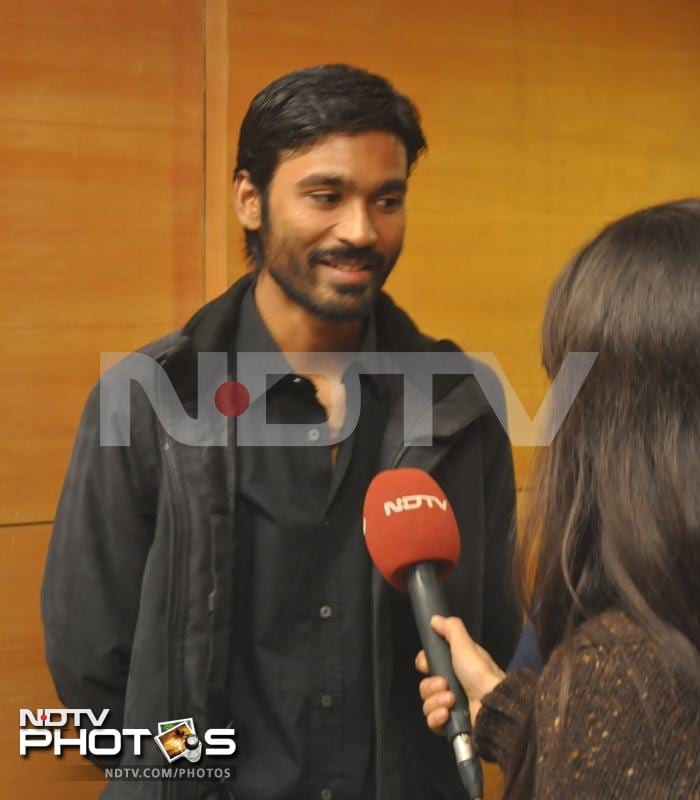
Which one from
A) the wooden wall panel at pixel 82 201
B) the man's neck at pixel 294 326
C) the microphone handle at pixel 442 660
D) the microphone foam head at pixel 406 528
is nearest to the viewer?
the microphone handle at pixel 442 660

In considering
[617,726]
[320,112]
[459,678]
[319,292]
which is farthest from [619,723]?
[320,112]

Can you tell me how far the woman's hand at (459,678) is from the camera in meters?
1.19

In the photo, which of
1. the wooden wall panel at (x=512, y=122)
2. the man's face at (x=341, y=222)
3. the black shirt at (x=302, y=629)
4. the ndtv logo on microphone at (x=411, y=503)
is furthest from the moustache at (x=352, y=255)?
the wooden wall panel at (x=512, y=122)

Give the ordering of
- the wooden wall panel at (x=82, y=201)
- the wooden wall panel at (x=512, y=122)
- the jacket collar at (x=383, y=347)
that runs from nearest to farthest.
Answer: the jacket collar at (x=383, y=347) < the wooden wall panel at (x=82, y=201) < the wooden wall panel at (x=512, y=122)

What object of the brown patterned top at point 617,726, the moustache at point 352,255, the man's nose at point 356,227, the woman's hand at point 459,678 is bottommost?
the woman's hand at point 459,678

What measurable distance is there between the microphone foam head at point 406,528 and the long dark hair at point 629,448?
254 millimetres

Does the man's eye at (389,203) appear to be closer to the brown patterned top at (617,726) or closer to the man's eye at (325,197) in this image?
the man's eye at (325,197)

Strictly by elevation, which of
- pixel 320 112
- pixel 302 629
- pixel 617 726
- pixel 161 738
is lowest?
pixel 161 738

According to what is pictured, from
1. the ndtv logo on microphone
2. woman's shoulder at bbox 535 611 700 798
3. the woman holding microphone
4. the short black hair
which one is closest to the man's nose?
the short black hair

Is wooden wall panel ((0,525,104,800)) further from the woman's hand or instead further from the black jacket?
the woman's hand

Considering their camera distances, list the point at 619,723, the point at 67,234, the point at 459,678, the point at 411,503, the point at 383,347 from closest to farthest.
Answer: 1. the point at 619,723
2. the point at 459,678
3. the point at 411,503
4. the point at 383,347
5. the point at 67,234

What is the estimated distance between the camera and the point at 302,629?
1517 mm

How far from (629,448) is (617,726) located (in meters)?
0.23

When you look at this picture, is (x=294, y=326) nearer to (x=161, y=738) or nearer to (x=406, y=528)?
(x=406, y=528)
